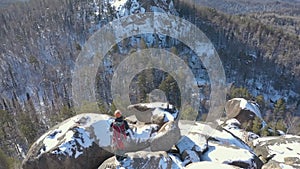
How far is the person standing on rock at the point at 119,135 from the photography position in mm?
16234

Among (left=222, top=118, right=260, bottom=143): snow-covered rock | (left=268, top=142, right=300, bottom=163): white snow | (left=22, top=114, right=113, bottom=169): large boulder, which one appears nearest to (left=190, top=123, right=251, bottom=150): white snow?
(left=268, top=142, right=300, bottom=163): white snow

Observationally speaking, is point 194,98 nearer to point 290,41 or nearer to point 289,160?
point 289,160

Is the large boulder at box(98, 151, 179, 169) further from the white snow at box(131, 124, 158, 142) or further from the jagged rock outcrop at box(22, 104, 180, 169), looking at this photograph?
the white snow at box(131, 124, 158, 142)

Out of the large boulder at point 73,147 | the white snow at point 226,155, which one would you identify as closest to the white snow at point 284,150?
the white snow at point 226,155

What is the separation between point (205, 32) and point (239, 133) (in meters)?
81.4

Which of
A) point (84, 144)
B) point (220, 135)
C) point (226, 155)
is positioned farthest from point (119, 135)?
point (220, 135)

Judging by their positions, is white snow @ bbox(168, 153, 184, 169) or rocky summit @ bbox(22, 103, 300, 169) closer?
white snow @ bbox(168, 153, 184, 169)

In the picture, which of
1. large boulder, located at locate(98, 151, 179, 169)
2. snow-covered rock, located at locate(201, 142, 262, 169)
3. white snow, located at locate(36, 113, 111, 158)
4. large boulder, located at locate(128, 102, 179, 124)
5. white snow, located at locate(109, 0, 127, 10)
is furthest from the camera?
white snow, located at locate(109, 0, 127, 10)

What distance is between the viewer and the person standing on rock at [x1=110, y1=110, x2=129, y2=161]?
1623 cm

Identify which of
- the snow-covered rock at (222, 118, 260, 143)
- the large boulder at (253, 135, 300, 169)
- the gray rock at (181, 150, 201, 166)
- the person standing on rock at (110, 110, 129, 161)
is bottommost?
the snow-covered rock at (222, 118, 260, 143)

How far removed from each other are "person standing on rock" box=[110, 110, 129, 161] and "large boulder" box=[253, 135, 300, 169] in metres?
12.0

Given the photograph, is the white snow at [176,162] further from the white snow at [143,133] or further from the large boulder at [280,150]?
the large boulder at [280,150]

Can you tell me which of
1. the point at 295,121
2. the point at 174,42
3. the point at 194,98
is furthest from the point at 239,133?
the point at 174,42

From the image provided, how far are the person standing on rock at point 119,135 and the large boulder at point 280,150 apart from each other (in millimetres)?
12033
